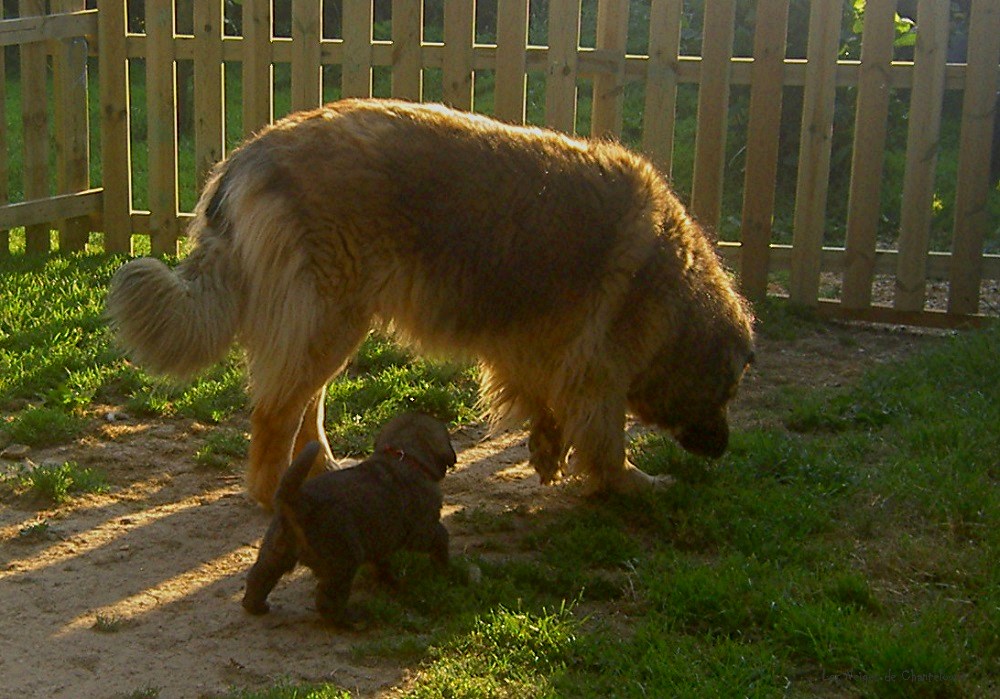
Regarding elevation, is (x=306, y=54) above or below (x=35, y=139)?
above

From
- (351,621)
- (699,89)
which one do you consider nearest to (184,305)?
(351,621)

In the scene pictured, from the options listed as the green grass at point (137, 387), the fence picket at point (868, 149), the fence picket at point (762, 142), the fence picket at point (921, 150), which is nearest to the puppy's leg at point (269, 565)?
the green grass at point (137, 387)

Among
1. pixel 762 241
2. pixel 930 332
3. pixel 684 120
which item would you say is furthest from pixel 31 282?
pixel 684 120

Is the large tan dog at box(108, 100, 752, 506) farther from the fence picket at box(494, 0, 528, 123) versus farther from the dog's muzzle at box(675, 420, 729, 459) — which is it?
the fence picket at box(494, 0, 528, 123)

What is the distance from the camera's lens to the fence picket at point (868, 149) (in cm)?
800

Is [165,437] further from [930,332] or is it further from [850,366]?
[930,332]

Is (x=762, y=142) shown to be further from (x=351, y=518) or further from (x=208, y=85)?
(x=351, y=518)

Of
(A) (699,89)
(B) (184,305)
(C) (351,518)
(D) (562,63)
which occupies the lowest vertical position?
(C) (351,518)

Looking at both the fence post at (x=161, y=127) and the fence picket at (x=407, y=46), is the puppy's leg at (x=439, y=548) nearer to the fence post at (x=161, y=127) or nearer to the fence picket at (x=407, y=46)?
the fence picket at (x=407, y=46)

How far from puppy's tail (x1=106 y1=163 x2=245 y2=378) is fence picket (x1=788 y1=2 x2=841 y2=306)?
4705 millimetres

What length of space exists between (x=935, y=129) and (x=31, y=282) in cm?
585

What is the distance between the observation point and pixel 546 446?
554 cm

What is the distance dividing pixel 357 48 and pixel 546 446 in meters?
4.07

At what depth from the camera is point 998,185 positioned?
31.5ft
